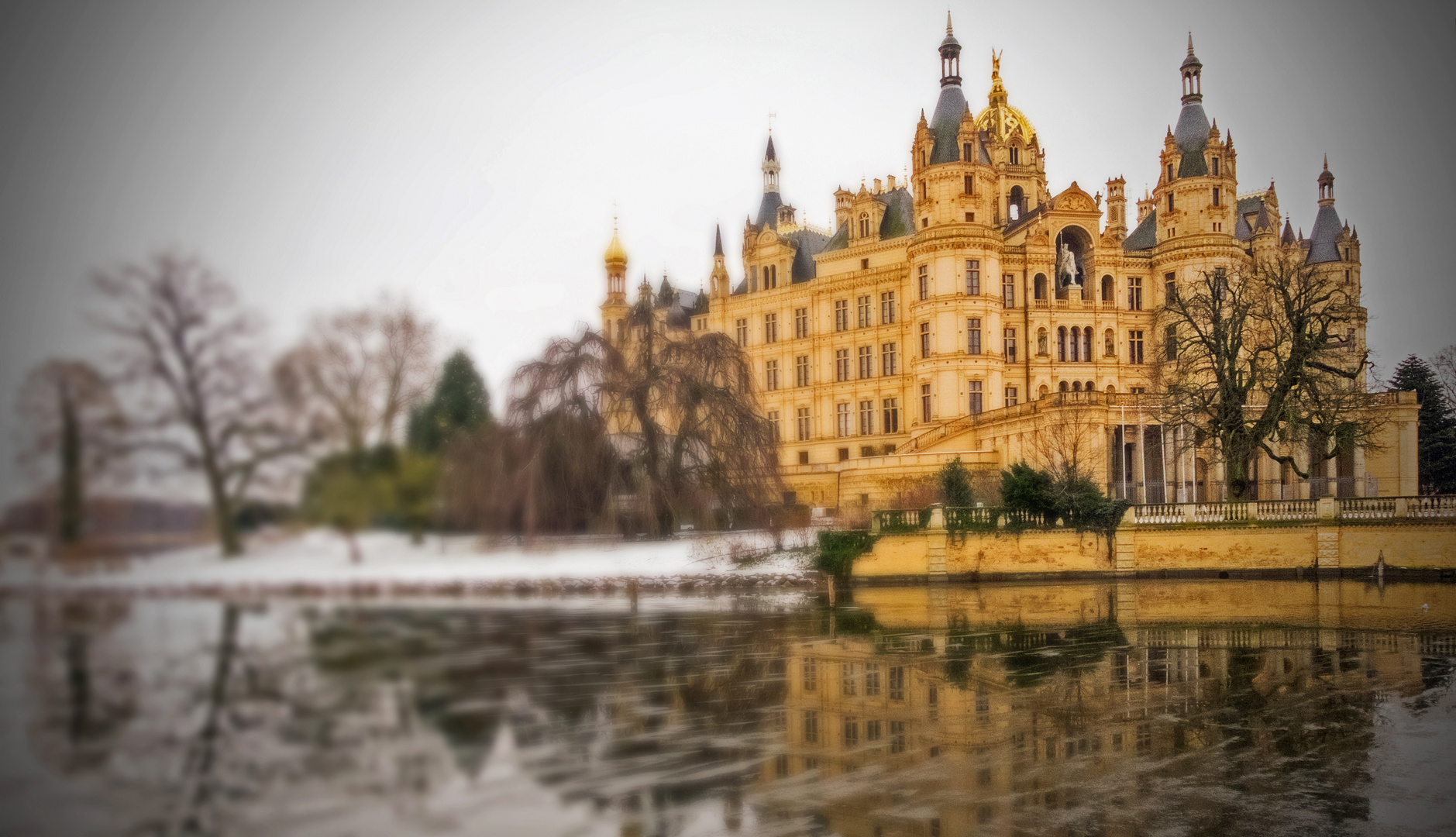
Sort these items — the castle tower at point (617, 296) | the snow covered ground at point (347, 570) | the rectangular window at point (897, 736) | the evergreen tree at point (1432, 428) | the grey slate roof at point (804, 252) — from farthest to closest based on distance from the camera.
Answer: the grey slate roof at point (804, 252) < the evergreen tree at point (1432, 428) < the castle tower at point (617, 296) < the rectangular window at point (897, 736) < the snow covered ground at point (347, 570)

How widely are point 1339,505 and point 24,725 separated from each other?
1352 inches

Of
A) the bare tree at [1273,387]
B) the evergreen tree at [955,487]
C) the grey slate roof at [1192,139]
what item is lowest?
the evergreen tree at [955,487]

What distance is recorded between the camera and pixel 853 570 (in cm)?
3017

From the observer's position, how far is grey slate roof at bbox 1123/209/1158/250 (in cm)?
5956

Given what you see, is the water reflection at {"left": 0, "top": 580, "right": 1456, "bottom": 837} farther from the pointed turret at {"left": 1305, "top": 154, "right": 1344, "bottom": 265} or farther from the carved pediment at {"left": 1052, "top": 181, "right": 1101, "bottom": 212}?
the pointed turret at {"left": 1305, "top": 154, "right": 1344, "bottom": 265}

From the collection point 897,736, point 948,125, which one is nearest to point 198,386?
point 897,736

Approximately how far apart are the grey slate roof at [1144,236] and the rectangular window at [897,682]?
49803 mm

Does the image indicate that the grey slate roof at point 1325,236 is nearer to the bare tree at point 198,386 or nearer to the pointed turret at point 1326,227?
the pointed turret at point 1326,227

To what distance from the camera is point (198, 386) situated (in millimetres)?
5078

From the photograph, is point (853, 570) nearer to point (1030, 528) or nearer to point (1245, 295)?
point (1030, 528)

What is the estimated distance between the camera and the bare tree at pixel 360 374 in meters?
5.26

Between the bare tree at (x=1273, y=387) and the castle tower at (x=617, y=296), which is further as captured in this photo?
the bare tree at (x=1273, y=387)

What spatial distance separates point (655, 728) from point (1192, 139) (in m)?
53.1

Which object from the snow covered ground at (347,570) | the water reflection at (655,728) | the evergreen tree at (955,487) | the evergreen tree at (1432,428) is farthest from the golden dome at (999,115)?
the snow covered ground at (347,570)
